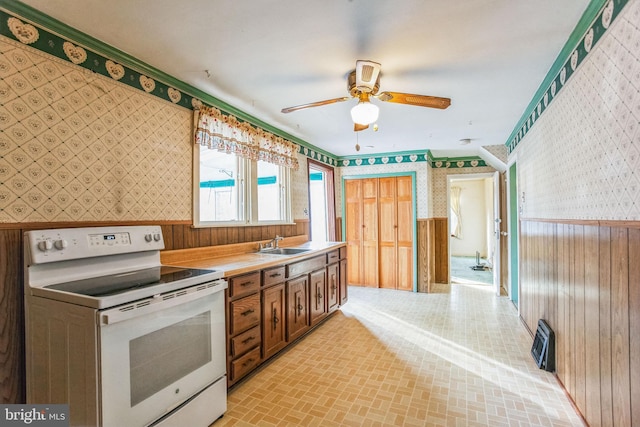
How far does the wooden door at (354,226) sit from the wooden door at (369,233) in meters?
0.07

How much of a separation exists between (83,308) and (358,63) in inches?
76.1

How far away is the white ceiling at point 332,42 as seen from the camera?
5.21 feet

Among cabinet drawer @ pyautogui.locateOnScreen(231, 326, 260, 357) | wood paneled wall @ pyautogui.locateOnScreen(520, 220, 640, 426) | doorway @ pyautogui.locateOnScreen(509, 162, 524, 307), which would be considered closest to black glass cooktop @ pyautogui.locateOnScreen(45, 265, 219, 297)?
cabinet drawer @ pyautogui.locateOnScreen(231, 326, 260, 357)

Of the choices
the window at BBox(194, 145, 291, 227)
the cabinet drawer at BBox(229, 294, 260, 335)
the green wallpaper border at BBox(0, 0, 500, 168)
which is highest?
the green wallpaper border at BBox(0, 0, 500, 168)

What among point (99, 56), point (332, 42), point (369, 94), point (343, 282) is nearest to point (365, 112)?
point (369, 94)

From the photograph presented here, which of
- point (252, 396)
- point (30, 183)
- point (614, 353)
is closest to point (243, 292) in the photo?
point (252, 396)

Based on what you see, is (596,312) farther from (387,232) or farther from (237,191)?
(387,232)

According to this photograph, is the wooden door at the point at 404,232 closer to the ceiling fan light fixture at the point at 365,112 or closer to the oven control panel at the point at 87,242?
the ceiling fan light fixture at the point at 365,112

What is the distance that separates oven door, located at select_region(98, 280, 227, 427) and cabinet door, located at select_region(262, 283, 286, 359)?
0.54m

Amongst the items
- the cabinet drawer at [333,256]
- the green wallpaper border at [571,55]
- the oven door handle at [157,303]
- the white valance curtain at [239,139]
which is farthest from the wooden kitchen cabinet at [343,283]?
the green wallpaper border at [571,55]

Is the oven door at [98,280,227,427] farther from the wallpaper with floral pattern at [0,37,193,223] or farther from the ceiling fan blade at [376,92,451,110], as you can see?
the ceiling fan blade at [376,92,451,110]

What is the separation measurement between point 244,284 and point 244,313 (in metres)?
0.21

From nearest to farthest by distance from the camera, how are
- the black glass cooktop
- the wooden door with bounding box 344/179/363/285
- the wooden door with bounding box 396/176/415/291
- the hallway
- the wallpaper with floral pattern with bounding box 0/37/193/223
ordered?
the black glass cooktop < the wallpaper with floral pattern with bounding box 0/37/193/223 < the hallway < the wooden door with bounding box 396/176/415/291 < the wooden door with bounding box 344/179/363/285

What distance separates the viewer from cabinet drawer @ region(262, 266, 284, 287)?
2.47 metres
